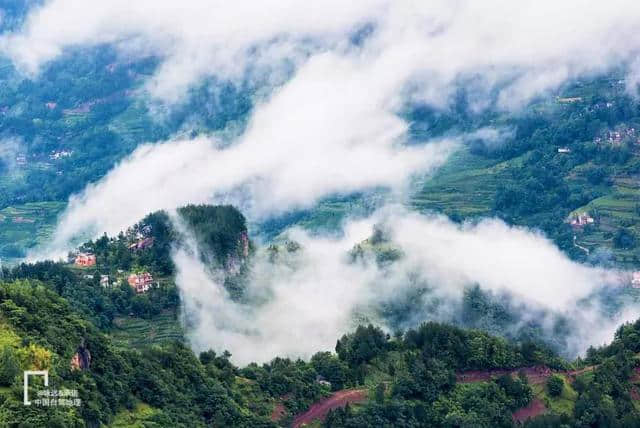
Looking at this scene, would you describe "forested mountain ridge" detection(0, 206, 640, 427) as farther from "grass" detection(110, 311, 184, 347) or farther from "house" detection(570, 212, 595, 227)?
"house" detection(570, 212, 595, 227)

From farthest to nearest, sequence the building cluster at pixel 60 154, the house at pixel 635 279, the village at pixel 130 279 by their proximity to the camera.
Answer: the building cluster at pixel 60 154, the house at pixel 635 279, the village at pixel 130 279

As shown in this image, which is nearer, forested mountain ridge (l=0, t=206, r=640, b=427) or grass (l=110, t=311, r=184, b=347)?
forested mountain ridge (l=0, t=206, r=640, b=427)

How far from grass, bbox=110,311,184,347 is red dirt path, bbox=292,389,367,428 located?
41.5 ft

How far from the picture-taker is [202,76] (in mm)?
123250

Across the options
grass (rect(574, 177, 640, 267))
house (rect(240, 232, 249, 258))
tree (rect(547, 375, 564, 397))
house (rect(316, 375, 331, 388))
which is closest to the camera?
tree (rect(547, 375, 564, 397))

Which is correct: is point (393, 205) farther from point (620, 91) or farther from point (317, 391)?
point (317, 391)

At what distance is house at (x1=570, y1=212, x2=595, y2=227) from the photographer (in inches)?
3132

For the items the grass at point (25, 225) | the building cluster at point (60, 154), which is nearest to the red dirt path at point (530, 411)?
the grass at point (25, 225)

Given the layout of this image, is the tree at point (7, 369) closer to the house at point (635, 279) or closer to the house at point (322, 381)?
the house at point (322, 381)

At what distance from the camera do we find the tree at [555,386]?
45.4 metres

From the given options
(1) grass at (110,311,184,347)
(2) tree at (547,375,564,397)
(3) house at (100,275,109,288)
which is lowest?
(2) tree at (547,375,564,397)

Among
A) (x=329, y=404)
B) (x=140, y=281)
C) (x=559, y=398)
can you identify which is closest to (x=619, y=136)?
(x=140, y=281)

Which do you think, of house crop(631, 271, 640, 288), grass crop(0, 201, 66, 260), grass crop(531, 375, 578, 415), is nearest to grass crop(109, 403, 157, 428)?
grass crop(531, 375, 578, 415)

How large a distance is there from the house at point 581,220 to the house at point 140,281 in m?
35.1
